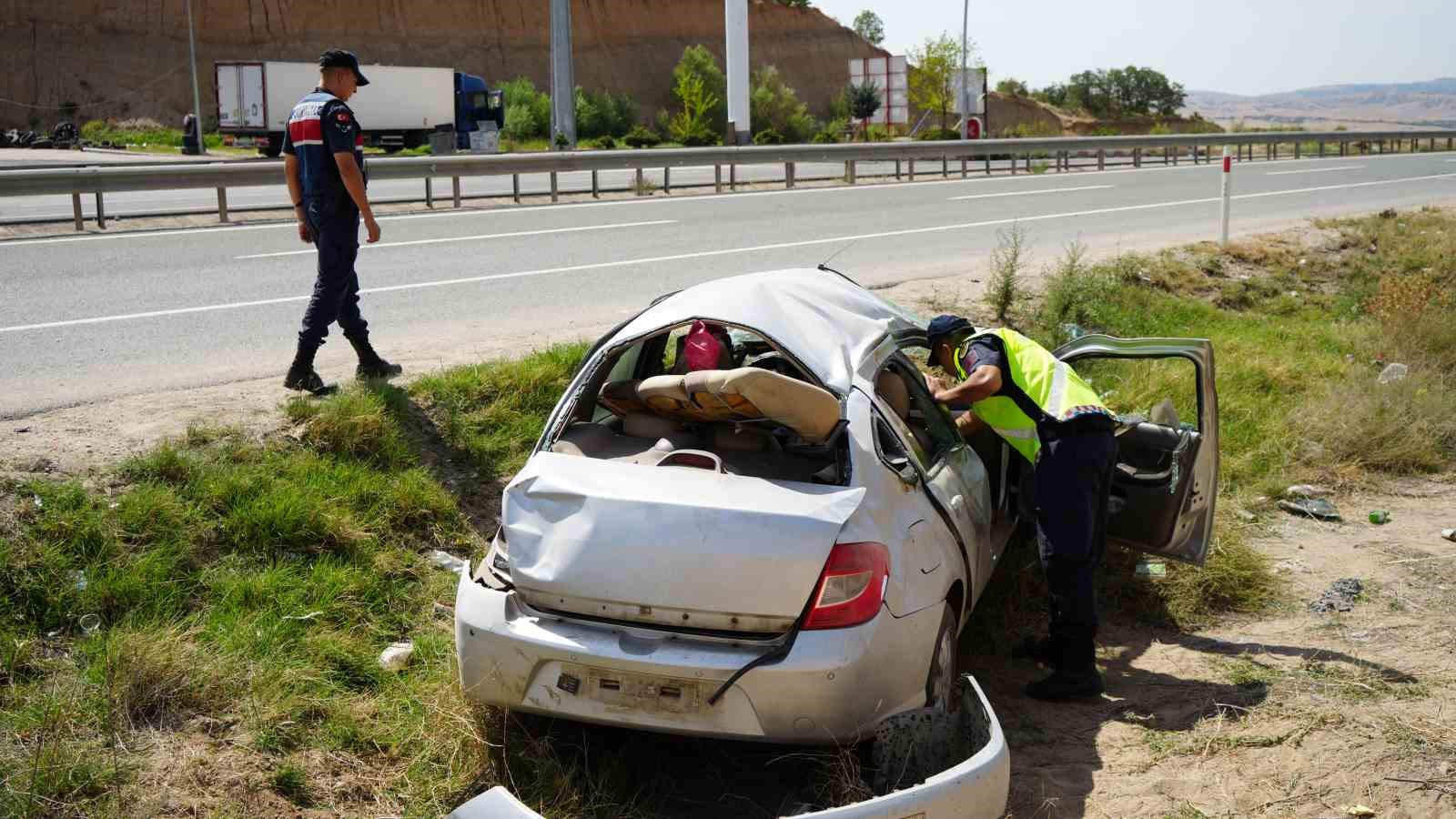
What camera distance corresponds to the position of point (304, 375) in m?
7.12

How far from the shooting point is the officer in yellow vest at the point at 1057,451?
5312 millimetres

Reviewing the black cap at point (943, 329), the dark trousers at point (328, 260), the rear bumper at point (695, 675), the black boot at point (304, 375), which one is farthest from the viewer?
the black boot at point (304, 375)

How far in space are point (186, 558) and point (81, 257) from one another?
320 inches

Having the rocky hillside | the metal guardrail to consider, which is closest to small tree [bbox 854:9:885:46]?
the rocky hillside

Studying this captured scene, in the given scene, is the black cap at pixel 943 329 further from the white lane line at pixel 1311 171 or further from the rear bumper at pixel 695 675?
the white lane line at pixel 1311 171

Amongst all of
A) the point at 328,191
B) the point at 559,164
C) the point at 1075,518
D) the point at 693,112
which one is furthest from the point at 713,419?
the point at 693,112

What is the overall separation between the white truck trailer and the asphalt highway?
24.9 m

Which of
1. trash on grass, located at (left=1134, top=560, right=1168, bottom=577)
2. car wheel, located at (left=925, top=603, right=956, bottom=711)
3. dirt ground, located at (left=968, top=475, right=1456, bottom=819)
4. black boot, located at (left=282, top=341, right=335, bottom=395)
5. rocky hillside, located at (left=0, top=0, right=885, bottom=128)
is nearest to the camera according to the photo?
car wheel, located at (left=925, top=603, right=956, bottom=711)

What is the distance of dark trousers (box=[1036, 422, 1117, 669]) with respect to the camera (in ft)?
17.4

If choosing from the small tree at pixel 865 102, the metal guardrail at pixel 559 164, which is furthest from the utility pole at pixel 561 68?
the small tree at pixel 865 102

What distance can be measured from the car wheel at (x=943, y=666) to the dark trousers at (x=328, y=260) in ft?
13.2

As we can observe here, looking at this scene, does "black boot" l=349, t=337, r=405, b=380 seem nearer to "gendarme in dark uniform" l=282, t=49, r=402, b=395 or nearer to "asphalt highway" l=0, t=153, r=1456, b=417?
"gendarme in dark uniform" l=282, t=49, r=402, b=395

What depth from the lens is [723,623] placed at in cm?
388

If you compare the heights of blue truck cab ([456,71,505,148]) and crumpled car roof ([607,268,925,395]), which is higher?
blue truck cab ([456,71,505,148])
